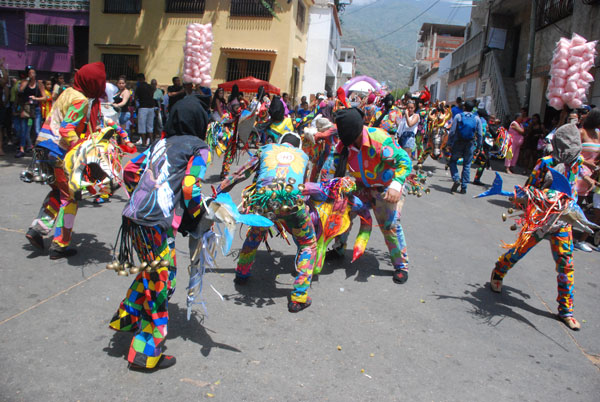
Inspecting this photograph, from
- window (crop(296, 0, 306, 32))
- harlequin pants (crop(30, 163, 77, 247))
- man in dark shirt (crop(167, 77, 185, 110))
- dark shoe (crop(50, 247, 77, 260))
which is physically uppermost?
window (crop(296, 0, 306, 32))

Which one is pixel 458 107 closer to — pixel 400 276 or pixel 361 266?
pixel 361 266

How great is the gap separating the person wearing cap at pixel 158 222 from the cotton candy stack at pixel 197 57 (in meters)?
9.45

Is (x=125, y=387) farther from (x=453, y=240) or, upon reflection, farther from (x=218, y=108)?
(x=218, y=108)

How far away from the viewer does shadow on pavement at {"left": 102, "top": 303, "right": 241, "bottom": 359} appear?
318 cm

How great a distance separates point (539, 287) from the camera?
5.11 metres

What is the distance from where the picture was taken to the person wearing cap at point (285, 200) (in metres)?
3.77

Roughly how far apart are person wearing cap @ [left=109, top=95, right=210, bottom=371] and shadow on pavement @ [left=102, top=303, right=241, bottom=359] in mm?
202

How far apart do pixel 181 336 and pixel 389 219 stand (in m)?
2.38

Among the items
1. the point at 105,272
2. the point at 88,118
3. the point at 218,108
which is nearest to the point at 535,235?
the point at 105,272

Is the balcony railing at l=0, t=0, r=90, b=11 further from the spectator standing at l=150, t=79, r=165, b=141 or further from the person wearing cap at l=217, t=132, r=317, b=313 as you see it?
the person wearing cap at l=217, t=132, r=317, b=313

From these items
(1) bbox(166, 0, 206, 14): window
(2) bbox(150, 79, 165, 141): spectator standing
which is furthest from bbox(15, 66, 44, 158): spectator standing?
(1) bbox(166, 0, 206, 14): window

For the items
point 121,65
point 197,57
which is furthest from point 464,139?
point 121,65

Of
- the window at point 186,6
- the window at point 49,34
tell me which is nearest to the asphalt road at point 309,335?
the window at point 186,6

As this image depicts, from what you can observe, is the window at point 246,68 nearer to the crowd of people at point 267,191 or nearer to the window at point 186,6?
the window at point 186,6
